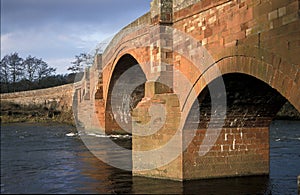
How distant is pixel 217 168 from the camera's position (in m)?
11.6

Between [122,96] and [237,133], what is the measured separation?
14790mm

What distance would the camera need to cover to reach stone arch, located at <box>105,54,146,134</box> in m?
23.4

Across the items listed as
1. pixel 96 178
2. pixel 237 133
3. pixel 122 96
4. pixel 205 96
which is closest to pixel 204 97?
pixel 205 96

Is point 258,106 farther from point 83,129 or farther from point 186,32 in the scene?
point 83,129

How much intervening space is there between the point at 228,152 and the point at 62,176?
488 centimetres

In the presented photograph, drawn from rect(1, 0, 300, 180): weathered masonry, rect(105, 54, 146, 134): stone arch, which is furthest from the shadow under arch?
rect(105, 54, 146, 134): stone arch

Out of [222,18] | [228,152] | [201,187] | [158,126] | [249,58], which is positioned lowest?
[201,187]

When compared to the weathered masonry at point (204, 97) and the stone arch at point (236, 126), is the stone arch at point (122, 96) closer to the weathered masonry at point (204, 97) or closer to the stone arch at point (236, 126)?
the weathered masonry at point (204, 97)

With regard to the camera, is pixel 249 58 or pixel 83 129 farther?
pixel 83 129

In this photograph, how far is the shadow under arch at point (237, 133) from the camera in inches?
417

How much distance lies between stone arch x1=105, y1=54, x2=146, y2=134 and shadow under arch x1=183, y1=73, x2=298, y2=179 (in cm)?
1133

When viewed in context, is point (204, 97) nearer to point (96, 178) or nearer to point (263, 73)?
point (263, 73)

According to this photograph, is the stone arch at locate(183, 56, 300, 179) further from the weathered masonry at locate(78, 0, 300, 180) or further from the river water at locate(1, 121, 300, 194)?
the river water at locate(1, 121, 300, 194)

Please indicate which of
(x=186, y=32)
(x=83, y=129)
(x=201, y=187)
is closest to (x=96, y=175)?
(x=201, y=187)
